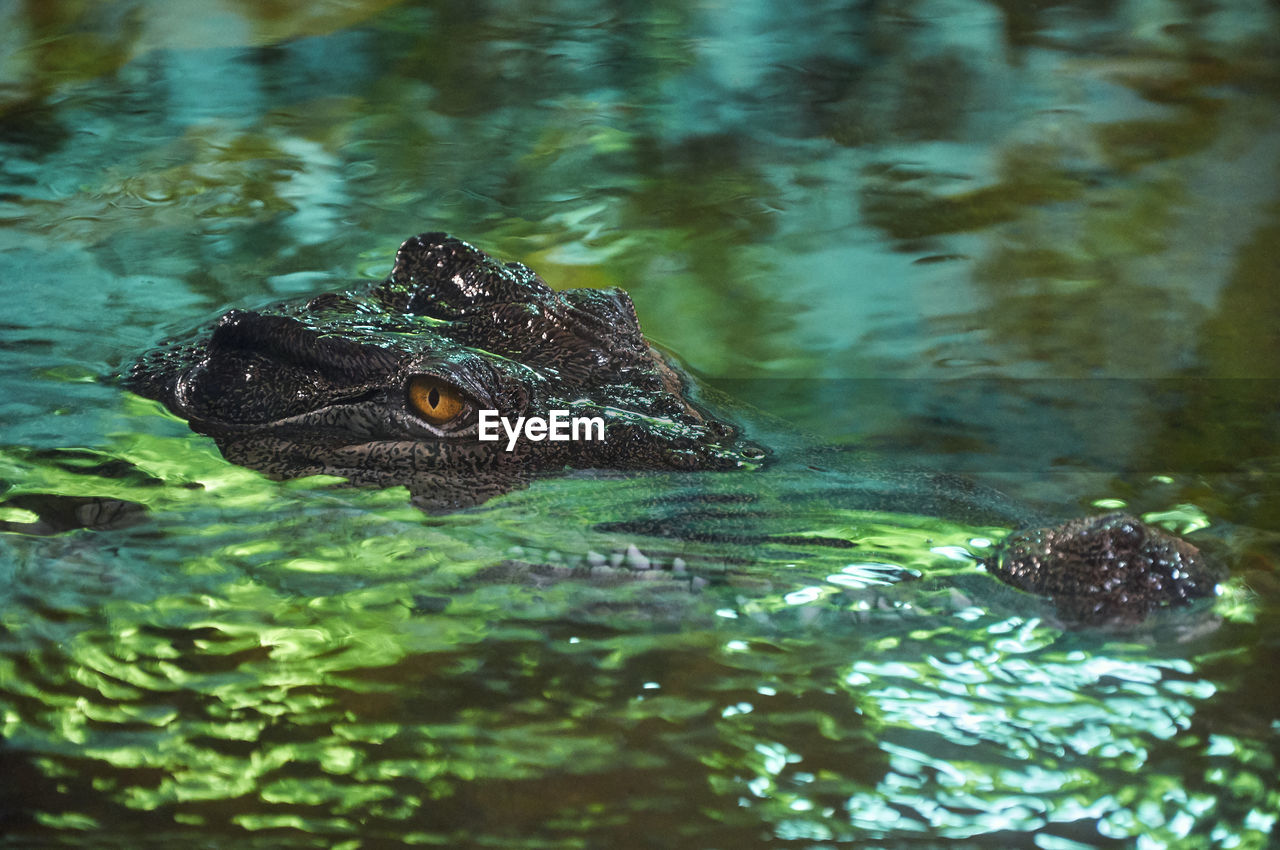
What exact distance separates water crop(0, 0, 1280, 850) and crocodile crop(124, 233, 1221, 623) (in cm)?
19

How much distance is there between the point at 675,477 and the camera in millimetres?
3373

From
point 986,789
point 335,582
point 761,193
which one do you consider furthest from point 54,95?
point 986,789

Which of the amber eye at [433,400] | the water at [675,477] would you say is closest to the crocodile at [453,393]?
the amber eye at [433,400]

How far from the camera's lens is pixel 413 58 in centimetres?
808

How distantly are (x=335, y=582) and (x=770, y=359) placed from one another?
104 inches

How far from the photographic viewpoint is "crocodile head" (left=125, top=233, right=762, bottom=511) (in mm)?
3424

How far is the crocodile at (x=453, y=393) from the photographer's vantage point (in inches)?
134

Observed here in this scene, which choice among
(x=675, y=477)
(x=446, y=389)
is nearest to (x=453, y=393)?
(x=446, y=389)

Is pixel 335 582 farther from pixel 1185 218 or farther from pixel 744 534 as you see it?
→ pixel 1185 218

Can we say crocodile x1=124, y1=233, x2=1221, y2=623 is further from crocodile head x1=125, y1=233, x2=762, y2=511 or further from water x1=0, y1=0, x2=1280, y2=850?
water x1=0, y1=0, x2=1280, y2=850

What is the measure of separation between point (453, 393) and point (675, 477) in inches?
26.4

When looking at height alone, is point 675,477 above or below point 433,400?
below

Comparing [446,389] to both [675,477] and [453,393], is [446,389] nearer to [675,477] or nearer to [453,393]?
[453,393]

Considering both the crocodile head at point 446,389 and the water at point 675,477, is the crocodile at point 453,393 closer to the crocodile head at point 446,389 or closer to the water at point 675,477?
the crocodile head at point 446,389
